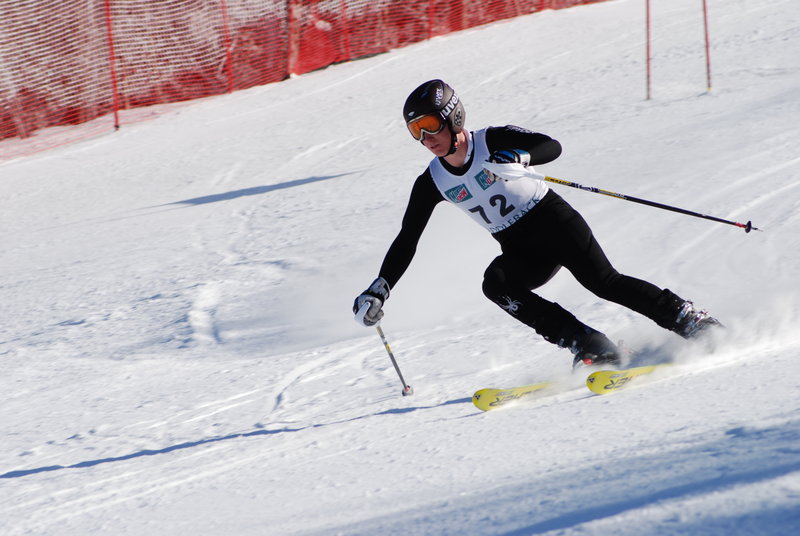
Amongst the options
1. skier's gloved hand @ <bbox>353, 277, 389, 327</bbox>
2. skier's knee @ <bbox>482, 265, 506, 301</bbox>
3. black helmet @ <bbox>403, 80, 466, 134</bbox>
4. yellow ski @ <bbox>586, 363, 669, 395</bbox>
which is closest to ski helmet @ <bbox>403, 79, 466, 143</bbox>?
black helmet @ <bbox>403, 80, 466, 134</bbox>

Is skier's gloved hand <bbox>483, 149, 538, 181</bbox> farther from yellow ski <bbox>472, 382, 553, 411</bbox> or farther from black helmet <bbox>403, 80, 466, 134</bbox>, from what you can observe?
yellow ski <bbox>472, 382, 553, 411</bbox>

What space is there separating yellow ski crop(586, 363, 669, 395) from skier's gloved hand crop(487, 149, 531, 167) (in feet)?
3.00

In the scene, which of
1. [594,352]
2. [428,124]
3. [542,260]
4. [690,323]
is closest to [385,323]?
[542,260]

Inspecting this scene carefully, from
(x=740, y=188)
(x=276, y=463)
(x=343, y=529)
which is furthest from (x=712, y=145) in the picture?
(x=343, y=529)

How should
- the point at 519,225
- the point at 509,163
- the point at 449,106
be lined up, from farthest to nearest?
1. the point at 519,225
2. the point at 449,106
3. the point at 509,163

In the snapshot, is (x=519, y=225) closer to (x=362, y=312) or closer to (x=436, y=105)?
(x=436, y=105)

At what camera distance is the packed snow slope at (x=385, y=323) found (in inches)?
103

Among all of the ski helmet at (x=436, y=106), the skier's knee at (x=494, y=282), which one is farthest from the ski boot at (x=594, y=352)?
the ski helmet at (x=436, y=106)

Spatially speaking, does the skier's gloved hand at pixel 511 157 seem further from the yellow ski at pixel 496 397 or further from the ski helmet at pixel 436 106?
the yellow ski at pixel 496 397

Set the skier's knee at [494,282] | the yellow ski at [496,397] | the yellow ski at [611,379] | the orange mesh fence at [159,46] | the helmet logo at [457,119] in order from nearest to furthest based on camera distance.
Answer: the yellow ski at [611,379], the yellow ski at [496,397], the helmet logo at [457,119], the skier's knee at [494,282], the orange mesh fence at [159,46]

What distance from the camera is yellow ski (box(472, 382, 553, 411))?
12.0ft

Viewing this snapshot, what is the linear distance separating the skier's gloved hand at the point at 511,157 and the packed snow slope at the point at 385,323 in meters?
0.99

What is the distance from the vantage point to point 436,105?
3.69m

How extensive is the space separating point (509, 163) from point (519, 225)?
36cm
